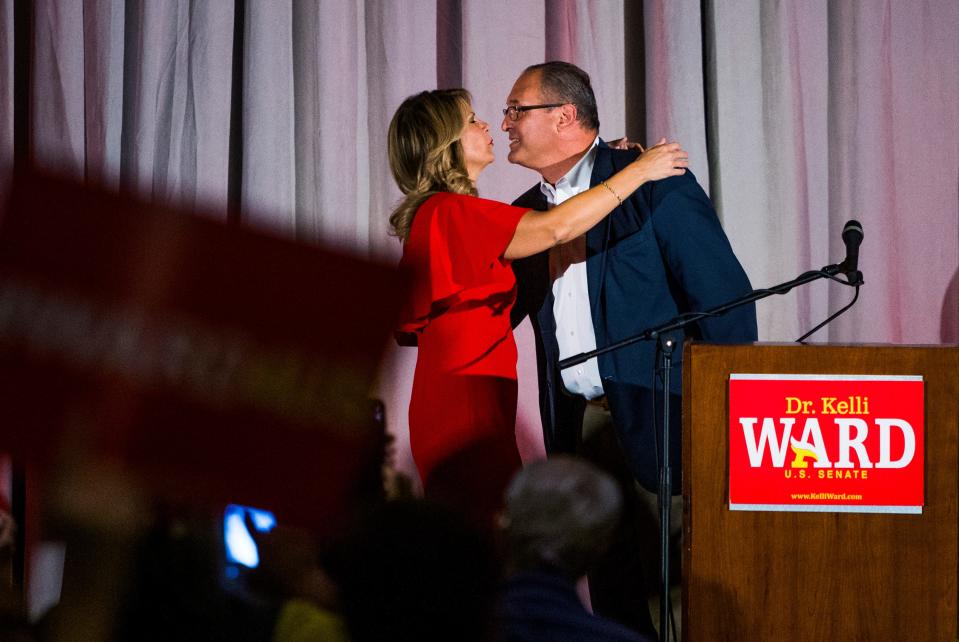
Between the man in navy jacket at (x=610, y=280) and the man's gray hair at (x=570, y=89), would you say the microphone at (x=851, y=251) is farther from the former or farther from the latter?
the man's gray hair at (x=570, y=89)

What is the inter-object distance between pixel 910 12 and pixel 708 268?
1421 mm

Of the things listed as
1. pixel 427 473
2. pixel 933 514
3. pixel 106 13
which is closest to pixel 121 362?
pixel 933 514

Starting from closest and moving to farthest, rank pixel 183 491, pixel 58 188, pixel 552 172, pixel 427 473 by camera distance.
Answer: pixel 58 188, pixel 183 491, pixel 427 473, pixel 552 172

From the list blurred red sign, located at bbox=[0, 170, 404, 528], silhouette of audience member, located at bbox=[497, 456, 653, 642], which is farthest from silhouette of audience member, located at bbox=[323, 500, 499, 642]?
silhouette of audience member, located at bbox=[497, 456, 653, 642]

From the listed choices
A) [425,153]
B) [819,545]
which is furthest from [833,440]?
[425,153]

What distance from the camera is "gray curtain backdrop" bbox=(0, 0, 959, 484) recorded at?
12.3 feet

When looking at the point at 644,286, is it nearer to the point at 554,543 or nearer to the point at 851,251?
the point at 851,251

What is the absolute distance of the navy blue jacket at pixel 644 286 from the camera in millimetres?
3180

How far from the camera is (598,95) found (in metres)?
3.74

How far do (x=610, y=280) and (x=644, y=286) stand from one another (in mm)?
105

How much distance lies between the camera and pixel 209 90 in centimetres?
379

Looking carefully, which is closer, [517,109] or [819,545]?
[819,545]

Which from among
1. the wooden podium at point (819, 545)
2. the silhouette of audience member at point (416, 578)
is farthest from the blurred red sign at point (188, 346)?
the wooden podium at point (819, 545)

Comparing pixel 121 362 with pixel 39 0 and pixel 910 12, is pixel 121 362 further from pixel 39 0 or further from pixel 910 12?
pixel 910 12
